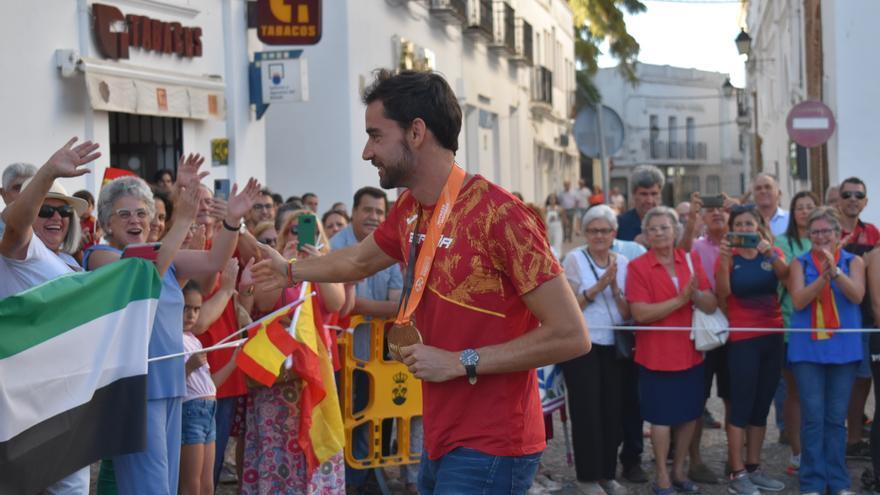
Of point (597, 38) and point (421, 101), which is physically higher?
point (597, 38)

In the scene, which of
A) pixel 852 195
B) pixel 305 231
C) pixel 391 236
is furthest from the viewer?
pixel 852 195

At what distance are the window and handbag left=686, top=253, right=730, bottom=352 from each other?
27.8 ft

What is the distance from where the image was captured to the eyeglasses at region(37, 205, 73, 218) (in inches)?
232

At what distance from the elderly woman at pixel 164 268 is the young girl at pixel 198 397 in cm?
40

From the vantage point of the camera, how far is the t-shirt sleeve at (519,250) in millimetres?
4066

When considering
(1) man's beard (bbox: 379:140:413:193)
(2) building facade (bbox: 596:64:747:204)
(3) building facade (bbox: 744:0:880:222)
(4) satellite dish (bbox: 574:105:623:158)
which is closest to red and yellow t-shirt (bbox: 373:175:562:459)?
(1) man's beard (bbox: 379:140:413:193)

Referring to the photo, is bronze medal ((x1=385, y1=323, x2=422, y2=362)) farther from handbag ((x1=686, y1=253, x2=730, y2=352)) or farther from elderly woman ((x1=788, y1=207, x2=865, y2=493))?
elderly woman ((x1=788, y1=207, x2=865, y2=493))

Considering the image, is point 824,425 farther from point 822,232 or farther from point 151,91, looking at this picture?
→ point 151,91

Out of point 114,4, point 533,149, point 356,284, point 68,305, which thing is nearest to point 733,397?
point 356,284

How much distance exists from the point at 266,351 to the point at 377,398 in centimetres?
141

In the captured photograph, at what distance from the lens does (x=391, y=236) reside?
4.71 m

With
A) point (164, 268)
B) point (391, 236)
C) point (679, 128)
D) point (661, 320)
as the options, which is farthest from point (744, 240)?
point (679, 128)

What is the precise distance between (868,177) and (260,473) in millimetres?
14393

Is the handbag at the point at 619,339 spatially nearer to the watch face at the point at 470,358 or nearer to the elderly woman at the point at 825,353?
the elderly woman at the point at 825,353
